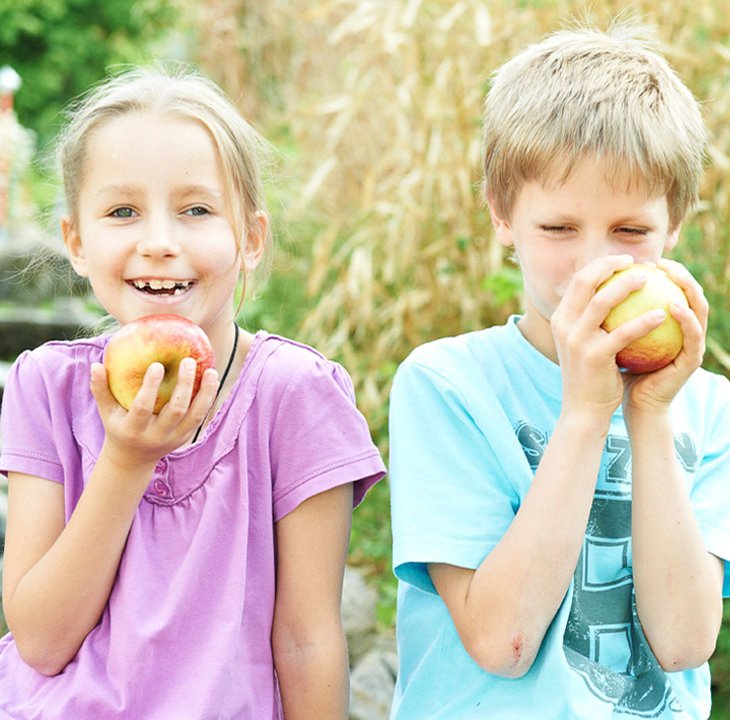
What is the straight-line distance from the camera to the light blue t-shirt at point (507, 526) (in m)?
1.82

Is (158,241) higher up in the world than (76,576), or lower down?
higher up

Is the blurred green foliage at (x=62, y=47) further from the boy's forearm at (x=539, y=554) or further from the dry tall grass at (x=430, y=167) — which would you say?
the boy's forearm at (x=539, y=554)

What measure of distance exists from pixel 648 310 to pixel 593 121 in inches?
13.6

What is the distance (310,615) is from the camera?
6.21ft

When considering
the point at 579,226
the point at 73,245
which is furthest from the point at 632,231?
the point at 73,245

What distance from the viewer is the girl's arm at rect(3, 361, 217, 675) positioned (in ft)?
5.51

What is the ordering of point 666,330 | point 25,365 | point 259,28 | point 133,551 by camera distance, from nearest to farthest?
point 666,330 → point 133,551 → point 25,365 → point 259,28

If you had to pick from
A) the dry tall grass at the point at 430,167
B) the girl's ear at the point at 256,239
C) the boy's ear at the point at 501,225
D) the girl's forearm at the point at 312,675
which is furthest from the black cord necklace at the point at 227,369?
the dry tall grass at the point at 430,167

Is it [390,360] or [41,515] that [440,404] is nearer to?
[41,515]

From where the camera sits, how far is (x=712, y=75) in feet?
12.6

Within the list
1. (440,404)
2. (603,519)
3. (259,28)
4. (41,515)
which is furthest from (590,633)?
(259,28)

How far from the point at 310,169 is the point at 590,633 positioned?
352cm

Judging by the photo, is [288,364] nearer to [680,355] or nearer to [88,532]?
[88,532]

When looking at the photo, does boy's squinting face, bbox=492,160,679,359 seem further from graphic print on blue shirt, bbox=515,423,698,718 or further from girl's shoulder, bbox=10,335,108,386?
girl's shoulder, bbox=10,335,108,386
